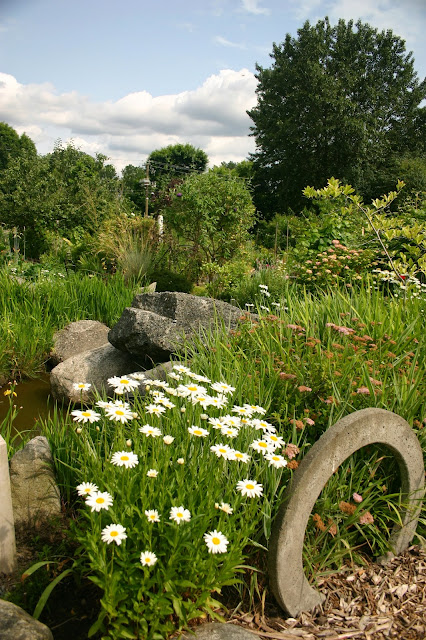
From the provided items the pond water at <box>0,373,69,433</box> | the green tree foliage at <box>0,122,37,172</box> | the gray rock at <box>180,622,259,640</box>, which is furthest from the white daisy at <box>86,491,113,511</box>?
the green tree foliage at <box>0,122,37,172</box>

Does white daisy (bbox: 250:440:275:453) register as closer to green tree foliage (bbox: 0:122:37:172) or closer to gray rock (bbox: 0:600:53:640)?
gray rock (bbox: 0:600:53:640)

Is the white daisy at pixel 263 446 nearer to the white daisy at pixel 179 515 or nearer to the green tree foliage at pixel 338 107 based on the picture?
the white daisy at pixel 179 515

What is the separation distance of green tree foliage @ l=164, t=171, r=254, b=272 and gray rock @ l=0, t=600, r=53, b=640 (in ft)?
29.5

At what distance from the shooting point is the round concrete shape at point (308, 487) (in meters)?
1.95

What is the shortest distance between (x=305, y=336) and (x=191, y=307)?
1.85 m

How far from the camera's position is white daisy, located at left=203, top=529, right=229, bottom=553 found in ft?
5.24

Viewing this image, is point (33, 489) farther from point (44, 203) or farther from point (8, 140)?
point (8, 140)

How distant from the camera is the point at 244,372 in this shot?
3191mm

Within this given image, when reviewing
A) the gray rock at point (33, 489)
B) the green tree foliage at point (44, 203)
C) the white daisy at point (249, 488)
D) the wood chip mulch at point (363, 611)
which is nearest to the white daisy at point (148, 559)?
the white daisy at point (249, 488)

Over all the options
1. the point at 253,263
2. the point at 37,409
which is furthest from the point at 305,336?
the point at 253,263

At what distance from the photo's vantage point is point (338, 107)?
1123 inches

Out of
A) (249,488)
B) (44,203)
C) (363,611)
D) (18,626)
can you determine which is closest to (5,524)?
(18,626)

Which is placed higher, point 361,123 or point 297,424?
point 361,123

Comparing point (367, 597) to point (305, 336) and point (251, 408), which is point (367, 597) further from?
point (305, 336)
